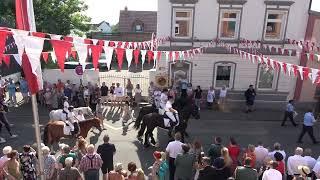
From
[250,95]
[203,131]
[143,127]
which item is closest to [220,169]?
[143,127]

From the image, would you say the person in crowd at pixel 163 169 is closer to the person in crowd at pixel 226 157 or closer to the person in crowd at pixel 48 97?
the person in crowd at pixel 226 157

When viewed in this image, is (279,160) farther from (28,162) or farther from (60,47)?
(28,162)

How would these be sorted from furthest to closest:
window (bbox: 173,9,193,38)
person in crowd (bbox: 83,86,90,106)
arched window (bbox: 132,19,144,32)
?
arched window (bbox: 132,19,144,32) → window (bbox: 173,9,193,38) → person in crowd (bbox: 83,86,90,106)

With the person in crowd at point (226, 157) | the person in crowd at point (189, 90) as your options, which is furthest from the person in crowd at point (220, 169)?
the person in crowd at point (189, 90)

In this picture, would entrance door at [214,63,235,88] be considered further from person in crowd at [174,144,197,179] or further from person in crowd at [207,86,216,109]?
person in crowd at [174,144,197,179]

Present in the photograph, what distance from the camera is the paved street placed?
46.0 ft

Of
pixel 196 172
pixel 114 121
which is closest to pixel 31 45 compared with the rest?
pixel 196 172

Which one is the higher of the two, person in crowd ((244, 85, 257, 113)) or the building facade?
the building facade

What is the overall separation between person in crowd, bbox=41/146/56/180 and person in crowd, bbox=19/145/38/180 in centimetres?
43

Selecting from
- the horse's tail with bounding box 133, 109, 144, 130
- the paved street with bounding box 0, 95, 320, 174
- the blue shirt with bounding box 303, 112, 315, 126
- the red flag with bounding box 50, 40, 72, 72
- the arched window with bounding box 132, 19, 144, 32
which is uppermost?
the red flag with bounding box 50, 40, 72, 72

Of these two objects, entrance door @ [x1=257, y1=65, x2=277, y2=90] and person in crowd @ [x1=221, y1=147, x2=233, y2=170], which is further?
entrance door @ [x1=257, y1=65, x2=277, y2=90]

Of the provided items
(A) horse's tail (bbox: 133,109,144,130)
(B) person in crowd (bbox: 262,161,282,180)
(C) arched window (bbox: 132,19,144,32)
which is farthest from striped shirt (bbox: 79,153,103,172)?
(C) arched window (bbox: 132,19,144,32)

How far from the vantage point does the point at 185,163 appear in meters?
9.53

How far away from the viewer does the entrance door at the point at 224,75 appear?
19.9 m
